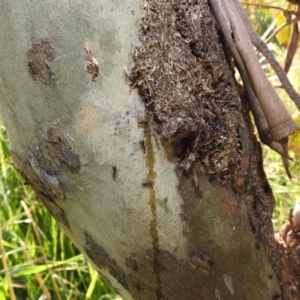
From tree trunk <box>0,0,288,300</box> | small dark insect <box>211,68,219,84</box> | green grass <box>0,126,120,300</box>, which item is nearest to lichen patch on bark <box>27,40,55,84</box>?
tree trunk <box>0,0,288,300</box>

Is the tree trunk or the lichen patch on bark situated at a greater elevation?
the lichen patch on bark

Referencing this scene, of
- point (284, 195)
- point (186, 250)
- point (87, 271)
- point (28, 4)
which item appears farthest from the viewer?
point (284, 195)

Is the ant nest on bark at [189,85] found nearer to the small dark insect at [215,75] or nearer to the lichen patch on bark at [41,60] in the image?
the small dark insect at [215,75]

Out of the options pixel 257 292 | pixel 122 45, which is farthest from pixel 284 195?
pixel 122 45

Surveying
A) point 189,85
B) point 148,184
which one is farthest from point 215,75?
point 148,184

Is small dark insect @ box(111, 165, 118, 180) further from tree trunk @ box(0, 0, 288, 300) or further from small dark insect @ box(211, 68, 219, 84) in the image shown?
small dark insect @ box(211, 68, 219, 84)

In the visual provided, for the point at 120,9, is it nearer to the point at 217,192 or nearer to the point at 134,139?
the point at 134,139
